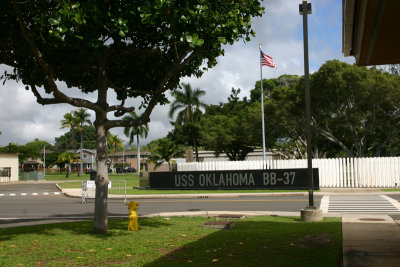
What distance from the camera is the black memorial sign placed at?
25.8 m

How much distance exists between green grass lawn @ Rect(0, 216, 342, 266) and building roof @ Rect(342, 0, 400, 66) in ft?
11.3

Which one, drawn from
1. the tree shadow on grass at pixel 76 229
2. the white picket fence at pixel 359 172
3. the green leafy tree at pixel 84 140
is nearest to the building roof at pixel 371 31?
the tree shadow on grass at pixel 76 229

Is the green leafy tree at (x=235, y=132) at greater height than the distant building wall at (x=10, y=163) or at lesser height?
greater

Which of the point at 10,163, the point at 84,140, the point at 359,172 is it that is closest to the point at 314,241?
the point at 359,172

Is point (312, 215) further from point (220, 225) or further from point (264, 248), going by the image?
point (264, 248)

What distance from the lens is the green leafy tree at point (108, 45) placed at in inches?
323

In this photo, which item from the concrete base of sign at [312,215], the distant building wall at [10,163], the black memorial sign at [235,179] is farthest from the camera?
the distant building wall at [10,163]

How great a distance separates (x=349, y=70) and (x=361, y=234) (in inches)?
1147

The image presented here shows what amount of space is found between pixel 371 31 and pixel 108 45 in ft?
20.4

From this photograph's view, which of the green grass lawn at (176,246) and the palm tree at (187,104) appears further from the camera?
the palm tree at (187,104)

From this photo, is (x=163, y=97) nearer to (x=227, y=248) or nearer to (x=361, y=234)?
(x=227, y=248)

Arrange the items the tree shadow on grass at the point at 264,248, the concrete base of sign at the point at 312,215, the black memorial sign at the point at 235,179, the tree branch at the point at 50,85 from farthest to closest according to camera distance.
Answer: the black memorial sign at the point at 235,179 < the concrete base of sign at the point at 312,215 < the tree branch at the point at 50,85 < the tree shadow on grass at the point at 264,248

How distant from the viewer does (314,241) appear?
828cm

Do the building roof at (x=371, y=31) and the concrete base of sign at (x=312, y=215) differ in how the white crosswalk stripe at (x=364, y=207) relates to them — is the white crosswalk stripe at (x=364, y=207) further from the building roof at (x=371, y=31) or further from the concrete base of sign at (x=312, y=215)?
the building roof at (x=371, y=31)
